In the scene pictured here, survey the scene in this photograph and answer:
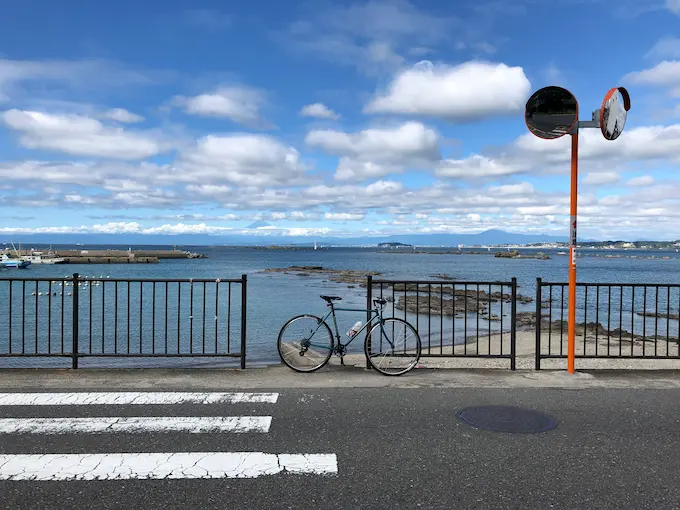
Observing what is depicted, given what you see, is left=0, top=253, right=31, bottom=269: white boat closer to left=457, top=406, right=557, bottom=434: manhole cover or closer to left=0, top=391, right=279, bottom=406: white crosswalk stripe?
left=0, top=391, right=279, bottom=406: white crosswalk stripe

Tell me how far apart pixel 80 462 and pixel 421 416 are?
3244 millimetres

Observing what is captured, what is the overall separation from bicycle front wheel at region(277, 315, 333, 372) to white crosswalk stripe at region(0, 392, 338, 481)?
2368 millimetres

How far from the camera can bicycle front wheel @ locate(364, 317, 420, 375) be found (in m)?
7.84

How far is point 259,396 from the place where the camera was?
6.46 m

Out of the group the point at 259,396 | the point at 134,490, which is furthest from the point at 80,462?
the point at 259,396

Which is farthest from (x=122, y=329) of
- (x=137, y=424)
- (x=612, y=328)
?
(x=612, y=328)

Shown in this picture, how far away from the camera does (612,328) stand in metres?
23.9

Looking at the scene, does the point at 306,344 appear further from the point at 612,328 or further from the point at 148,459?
the point at 612,328

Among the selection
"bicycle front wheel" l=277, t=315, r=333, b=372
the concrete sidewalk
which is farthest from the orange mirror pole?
"bicycle front wheel" l=277, t=315, r=333, b=372

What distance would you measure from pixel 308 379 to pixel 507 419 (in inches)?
111

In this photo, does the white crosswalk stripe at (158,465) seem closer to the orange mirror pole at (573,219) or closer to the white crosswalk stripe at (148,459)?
the white crosswalk stripe at (148,459)

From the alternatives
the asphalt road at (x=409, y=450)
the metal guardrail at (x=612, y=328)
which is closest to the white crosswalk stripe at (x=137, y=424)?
the asphalt road at (x=409, y=450)

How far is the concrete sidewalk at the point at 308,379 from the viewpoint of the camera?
23.0 feet

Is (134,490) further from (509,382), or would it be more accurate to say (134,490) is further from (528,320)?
(528,320)
